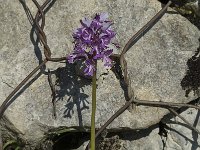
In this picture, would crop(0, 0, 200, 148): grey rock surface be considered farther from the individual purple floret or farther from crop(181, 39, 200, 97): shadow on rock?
the individual purple floret

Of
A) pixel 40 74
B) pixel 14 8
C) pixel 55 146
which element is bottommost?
pixel 55 146

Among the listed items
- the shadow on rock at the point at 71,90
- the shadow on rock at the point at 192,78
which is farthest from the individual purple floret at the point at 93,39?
the shadow on rock at the point at 192,78

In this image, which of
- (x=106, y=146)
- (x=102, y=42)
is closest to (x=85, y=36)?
(x=102, y=42)

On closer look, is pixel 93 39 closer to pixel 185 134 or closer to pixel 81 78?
pixel 81 78

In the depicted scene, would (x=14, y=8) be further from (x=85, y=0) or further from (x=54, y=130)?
(x=54, y=130)

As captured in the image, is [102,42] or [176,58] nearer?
[102,42]

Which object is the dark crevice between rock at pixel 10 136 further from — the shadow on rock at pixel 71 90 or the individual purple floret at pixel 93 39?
the individual purple floret at pixel 93 39

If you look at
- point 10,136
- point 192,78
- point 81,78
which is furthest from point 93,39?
point 10,136
